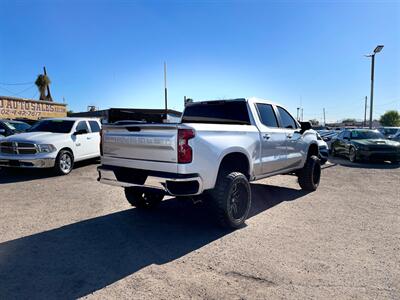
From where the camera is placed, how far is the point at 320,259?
3648 millimetres

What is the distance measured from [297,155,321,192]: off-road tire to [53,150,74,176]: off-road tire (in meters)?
6.70

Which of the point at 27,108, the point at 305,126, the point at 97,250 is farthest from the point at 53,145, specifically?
the point at 27,108

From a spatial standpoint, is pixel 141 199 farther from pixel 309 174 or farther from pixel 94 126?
pixel 94 126

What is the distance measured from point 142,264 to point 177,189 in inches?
38.2

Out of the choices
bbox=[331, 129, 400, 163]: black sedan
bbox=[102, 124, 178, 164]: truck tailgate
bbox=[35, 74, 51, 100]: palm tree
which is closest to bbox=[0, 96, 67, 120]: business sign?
bbox=[35, 74, 51, 100]: palm tree

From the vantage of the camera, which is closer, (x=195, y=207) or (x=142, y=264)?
(x=142, y=264)

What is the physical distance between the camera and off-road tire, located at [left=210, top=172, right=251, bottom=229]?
4.38 metres

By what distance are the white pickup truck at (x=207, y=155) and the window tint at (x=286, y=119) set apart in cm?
6

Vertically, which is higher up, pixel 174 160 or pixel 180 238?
pixel 174 160

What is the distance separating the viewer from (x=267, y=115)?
235 inches

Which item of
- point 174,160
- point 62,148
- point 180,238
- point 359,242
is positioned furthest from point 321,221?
point 62,148

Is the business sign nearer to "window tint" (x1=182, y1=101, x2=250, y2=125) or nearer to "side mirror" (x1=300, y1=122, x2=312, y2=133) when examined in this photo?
"window tint" (x1=182, y1=101, x2=250, y2=125)

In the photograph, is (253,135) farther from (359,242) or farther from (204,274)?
(204,274)

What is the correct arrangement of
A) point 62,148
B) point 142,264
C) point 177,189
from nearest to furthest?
point 142,264 → point 177,189 → point 62,148
